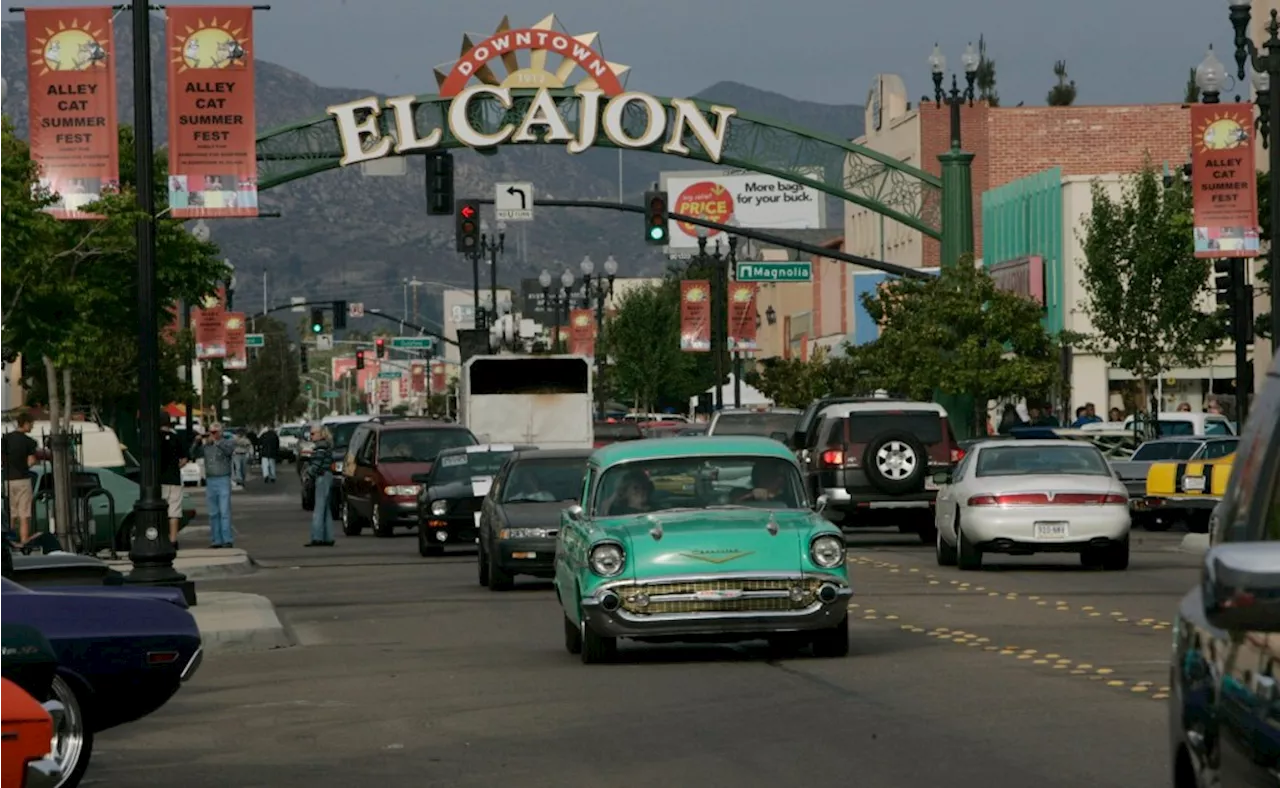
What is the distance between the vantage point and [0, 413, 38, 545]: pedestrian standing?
33.0m

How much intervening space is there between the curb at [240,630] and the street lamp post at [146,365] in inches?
70.9

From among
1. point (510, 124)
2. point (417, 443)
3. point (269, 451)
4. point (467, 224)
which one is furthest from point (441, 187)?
point (269, 451)

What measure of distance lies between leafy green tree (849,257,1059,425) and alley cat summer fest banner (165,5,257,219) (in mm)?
31664

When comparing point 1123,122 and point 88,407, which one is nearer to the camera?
point 88,407

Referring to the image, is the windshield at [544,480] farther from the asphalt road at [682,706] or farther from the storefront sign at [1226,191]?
the storefront sign at [1226,191]

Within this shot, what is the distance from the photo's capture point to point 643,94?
2231 inches

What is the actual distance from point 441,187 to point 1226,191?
18720 mm

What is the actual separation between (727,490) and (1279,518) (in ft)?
41.3

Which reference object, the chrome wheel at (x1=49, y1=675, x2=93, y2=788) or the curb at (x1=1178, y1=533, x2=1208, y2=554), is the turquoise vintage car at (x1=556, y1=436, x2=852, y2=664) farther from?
the curb at (x1=1178, y1=533, x2=1208, y2=554)

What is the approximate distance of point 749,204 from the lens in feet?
510

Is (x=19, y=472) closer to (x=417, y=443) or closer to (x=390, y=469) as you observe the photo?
(x=390, y=469)

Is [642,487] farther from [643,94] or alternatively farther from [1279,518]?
[643,94]

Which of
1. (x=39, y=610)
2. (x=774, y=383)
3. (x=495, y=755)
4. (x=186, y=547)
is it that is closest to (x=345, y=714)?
(x=495, y=755)

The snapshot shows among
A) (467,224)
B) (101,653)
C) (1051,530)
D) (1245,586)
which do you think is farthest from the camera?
(467,224)
